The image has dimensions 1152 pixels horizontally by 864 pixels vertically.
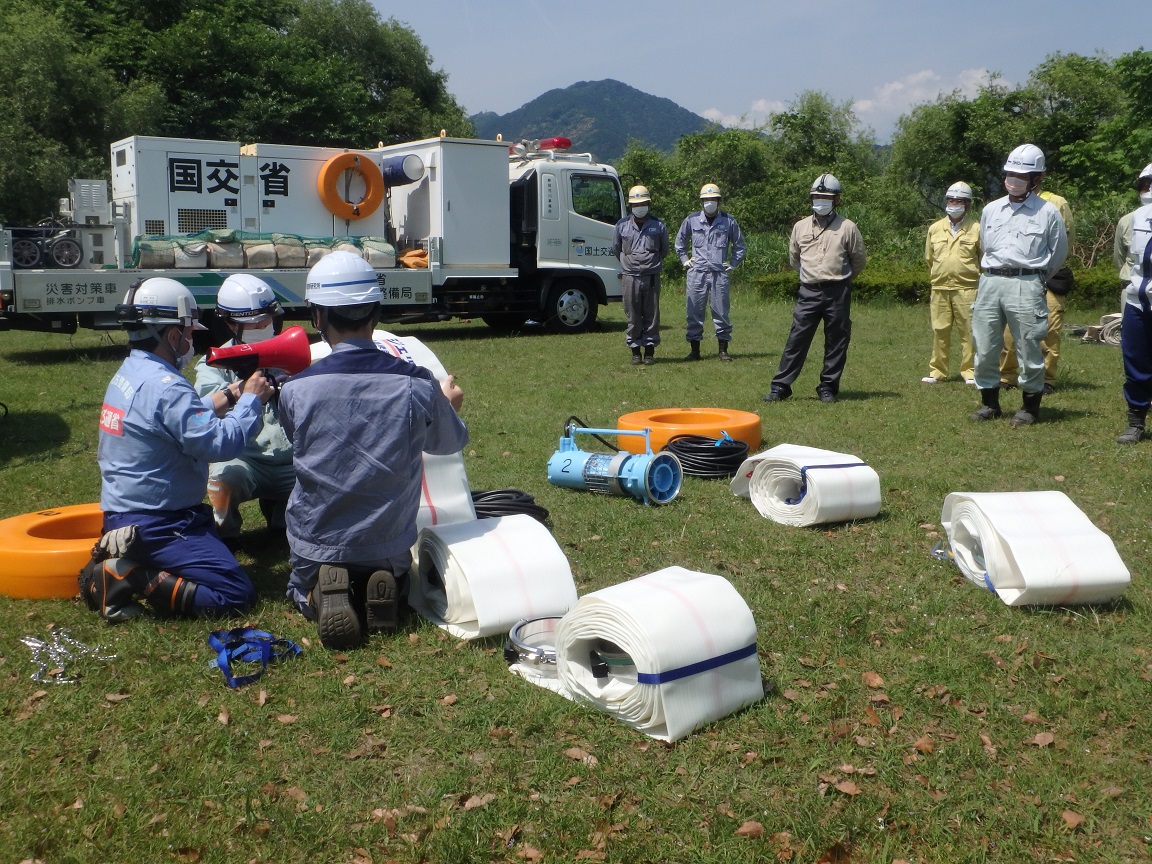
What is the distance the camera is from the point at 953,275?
11.1 meters

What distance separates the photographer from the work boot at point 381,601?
4.36 metres

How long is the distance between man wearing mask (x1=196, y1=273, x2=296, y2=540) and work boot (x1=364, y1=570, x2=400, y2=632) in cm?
139

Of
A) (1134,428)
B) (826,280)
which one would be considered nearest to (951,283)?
(826,280)

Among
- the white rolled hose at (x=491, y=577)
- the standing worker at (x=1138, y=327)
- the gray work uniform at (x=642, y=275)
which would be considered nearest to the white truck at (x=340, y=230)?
the gray work uniform at (x=642, y=275)

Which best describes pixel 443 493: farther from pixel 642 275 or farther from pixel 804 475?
pixel 642 275

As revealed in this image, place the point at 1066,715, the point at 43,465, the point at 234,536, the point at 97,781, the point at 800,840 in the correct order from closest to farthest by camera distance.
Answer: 1. the point at 800,840
2. the point at 97,781
3. the point at 1066,715
4. the point at 234,536
5. the point at 43,465

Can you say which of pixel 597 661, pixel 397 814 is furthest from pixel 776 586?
pixel 397 814

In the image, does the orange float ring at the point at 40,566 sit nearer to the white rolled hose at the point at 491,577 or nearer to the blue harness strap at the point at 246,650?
the blue harness strap at the point at 246,650

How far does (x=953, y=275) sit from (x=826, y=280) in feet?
6.72

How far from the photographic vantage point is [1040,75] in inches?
2000

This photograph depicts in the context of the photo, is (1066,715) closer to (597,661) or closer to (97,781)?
(597,661)

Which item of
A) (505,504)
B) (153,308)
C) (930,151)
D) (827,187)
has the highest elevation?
(930,151)

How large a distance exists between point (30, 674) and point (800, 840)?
3048 millimetres

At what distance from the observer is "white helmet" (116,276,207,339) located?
15.1ft
